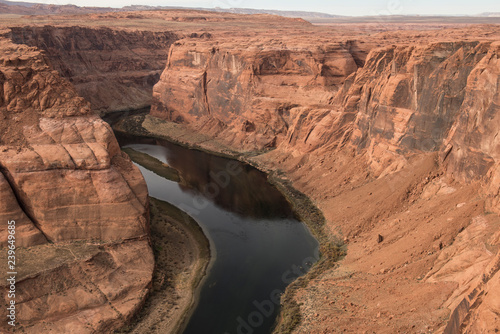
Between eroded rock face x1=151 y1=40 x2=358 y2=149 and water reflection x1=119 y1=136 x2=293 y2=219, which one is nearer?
water reflection x1=119 y1=136 x2=293 y2=219

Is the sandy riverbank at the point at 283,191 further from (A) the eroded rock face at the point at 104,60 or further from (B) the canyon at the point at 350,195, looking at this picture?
(A) the eroded rock face at the point at 104,60

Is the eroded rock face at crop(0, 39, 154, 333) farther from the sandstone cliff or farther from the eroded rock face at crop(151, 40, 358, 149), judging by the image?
the eroded rock face at crop(151, 40, 358, 149)

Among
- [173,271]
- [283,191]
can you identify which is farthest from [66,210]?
[283,191]

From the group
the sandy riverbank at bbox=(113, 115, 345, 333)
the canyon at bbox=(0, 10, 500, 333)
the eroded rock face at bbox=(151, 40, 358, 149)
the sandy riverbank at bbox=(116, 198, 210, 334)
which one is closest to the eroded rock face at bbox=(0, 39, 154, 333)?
the canyon at bbox=(0, 10, 500, 333)

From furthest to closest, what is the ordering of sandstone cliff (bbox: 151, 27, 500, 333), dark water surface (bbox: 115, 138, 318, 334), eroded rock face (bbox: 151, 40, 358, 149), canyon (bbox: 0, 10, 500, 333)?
1. eroded rock face (bbox: 151, 40, 358, 149)
2. dark water surface (bbox: 115, 138, 318, 334)
3. canyon (bbox: 0, 10, 500, 333)
4. sandstone cliff (bbox: 151, 27, 500, 333)

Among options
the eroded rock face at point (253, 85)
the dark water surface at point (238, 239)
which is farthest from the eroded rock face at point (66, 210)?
Answer: the eroded rock face at point (253, 85)

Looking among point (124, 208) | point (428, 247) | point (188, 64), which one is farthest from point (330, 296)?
point (188, 64)
